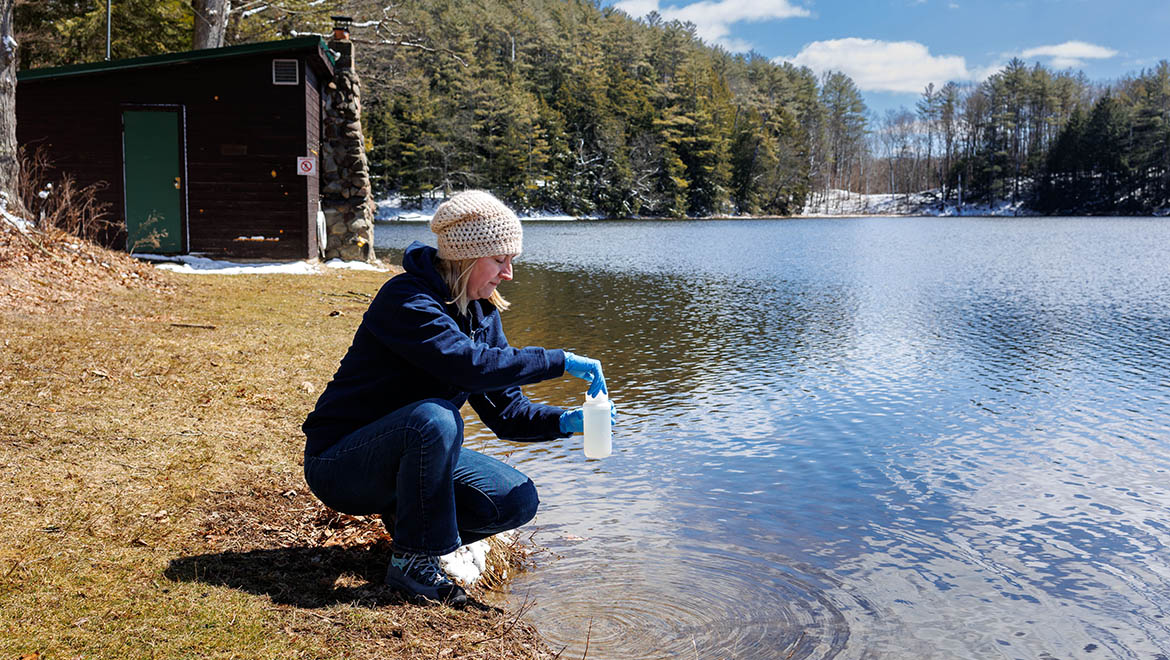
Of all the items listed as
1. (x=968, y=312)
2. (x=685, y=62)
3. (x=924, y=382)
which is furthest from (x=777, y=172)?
(x=924, y=382)

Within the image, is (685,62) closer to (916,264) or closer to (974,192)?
(974,192)

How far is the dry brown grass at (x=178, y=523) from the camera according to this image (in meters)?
3.03

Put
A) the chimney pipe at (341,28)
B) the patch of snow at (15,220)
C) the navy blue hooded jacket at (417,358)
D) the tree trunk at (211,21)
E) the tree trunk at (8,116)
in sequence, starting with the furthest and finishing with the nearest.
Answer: the tree trunk at (211,21), the chimney pipe at (341,28), the tree trunk at (8,116), the patch of snow at (15,220), the navy blue hooded jacket at (417,358)

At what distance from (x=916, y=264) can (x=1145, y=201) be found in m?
78.3

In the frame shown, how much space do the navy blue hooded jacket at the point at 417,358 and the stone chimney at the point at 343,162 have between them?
16.1 m

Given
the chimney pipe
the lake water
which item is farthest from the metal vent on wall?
the lake water

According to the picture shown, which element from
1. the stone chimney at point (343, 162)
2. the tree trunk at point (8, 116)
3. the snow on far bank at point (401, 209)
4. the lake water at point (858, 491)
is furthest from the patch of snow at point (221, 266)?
the snow on far bank at point (401, 209)

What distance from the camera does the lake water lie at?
4.07 m

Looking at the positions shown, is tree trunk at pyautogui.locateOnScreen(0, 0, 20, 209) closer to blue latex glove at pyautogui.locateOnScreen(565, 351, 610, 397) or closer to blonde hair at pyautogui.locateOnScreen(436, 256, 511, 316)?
blonde hair at pyautogui.locateOnScreen(436, 256, 511, 316)

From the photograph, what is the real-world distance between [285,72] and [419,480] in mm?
15234

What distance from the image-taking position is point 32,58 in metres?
30.3

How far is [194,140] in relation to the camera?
54.9ft

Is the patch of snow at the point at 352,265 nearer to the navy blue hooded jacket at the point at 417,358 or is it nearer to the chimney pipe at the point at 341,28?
the chimney pipe at the point at 341,28

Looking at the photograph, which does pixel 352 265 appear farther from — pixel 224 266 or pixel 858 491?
pixel 858 491
